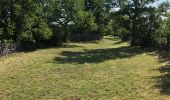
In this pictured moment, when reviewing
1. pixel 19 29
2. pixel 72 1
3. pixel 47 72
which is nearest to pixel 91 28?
pixel 72 1

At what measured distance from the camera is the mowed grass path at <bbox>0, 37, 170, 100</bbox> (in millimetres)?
20641

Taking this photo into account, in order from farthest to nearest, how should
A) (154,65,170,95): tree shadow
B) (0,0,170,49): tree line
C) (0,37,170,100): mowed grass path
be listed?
(0,0,170,49): tree line → (154,65,170,95): tree shadow → (0,37,170,100): mowed grass path

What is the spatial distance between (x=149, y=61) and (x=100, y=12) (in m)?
39.3

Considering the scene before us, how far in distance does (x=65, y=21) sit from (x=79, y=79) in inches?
1371

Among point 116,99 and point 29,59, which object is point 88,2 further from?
point 116,99

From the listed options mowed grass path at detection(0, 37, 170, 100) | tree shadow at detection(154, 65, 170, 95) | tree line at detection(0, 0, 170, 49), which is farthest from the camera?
tree line at detection(0, 0, 170, 49)

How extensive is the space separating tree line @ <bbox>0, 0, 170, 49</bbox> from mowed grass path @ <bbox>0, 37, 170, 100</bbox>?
34.8 feet

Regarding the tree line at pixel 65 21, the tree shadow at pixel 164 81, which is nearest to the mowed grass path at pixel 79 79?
the tree shadow at pixel 164 81

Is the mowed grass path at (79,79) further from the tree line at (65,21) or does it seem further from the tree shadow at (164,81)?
the tree line at (65,21)

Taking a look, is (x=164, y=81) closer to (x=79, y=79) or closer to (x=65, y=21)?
(x=79, y=79)

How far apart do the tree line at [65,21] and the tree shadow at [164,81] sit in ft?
63.9

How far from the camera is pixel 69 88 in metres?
22.6

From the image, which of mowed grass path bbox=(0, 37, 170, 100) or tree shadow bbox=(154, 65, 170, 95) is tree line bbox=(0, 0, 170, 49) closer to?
mowed grass path bbox=(0, 37, 170, 100)

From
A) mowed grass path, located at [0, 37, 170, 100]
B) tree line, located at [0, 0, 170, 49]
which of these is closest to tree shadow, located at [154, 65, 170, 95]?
mowed grass path, located at [0, 37, 170, 100]
